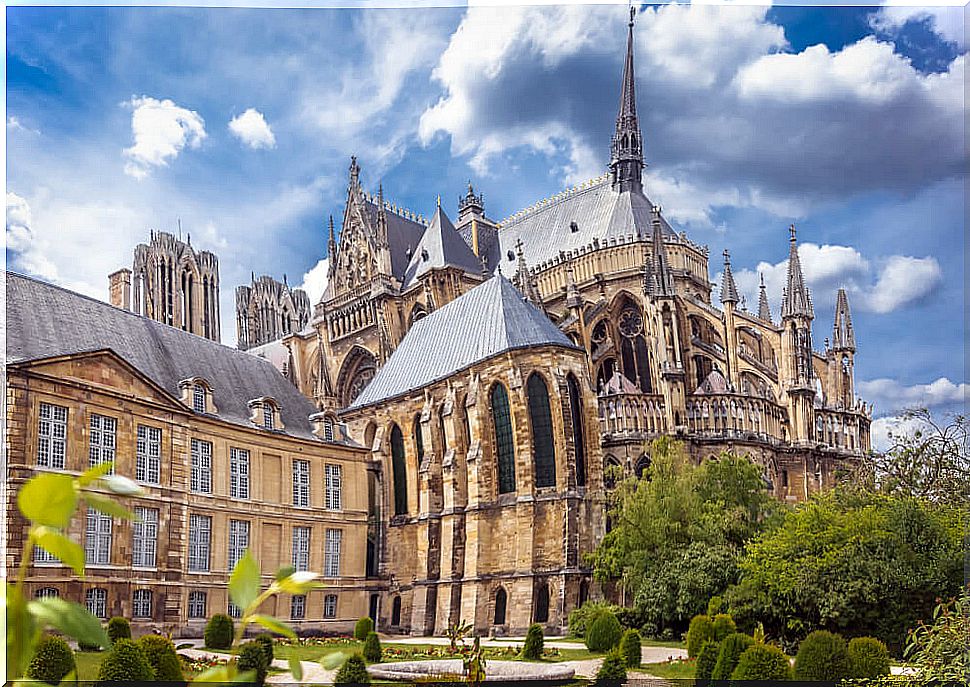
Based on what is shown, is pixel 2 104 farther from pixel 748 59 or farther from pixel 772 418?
pixel 772 418

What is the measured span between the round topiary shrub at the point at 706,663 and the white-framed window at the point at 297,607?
1355 cm

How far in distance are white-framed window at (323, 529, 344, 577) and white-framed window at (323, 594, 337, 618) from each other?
635 mm

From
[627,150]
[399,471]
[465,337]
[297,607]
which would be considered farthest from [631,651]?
[627,150]

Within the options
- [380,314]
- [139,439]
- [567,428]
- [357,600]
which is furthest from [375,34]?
[380,314]

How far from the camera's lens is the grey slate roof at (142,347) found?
71.8 ft

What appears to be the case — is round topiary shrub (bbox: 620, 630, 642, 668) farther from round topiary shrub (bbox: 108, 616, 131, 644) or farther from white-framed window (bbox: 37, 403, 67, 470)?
white-framed window (bbox: 37, 403, 67, 470)

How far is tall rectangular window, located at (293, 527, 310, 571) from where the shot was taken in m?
26.2

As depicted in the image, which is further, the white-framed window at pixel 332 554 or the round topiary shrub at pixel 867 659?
the white-framed window at pixel 332 554

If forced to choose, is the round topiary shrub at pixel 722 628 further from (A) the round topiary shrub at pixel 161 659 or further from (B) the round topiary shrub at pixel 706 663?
(A) the round topiary shrub at pixel 161 659

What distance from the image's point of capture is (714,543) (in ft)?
72.6

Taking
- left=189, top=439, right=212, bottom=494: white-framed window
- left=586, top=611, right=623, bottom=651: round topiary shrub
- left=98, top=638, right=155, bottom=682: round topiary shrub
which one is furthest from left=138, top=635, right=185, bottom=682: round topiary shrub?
left=189, top=439, right=212, bottom=494: white-framed window

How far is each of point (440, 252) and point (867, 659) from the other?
89.5 ft

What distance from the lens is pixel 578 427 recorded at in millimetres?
27219

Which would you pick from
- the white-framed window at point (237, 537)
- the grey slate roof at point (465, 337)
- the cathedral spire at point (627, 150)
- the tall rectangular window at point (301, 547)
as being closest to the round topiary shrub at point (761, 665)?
the white-framed window at point (237, 537)
